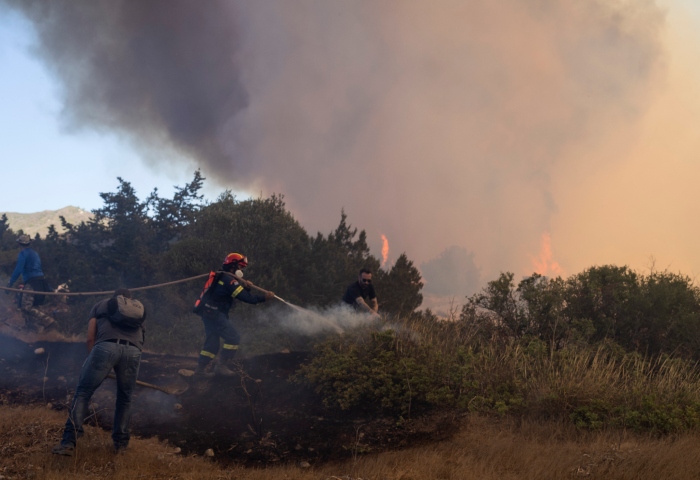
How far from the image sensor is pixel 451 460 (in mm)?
6203

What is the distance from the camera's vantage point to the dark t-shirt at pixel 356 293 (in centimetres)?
1110

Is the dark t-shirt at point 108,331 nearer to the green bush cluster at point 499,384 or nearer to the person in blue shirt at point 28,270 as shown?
the green bush cluster at point 499,384

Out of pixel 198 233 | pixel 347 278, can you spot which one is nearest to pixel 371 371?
pixel 347 278

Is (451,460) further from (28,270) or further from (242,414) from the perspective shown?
(28,270)

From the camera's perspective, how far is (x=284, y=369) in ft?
31.5

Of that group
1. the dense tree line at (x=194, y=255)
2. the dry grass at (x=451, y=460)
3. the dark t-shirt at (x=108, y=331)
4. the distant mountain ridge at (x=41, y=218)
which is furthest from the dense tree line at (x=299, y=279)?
the distant mountain ridge at (x=41, y=218)

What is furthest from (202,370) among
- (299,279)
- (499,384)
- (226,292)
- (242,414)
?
(299,279)

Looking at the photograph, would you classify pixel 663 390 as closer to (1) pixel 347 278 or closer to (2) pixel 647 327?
(2) pixel 647 327

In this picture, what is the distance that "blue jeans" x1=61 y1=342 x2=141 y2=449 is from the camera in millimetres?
6273

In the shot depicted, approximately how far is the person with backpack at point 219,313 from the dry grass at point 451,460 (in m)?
2.32

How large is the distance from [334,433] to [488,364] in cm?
287

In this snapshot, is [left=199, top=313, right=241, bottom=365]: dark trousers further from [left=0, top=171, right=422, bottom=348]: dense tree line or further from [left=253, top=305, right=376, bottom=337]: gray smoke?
[left=0, top=171, right=422, bottom=348]: dense tree line

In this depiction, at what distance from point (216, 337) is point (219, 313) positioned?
442 millimetres

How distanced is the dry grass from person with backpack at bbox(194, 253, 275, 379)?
91.4 inches
